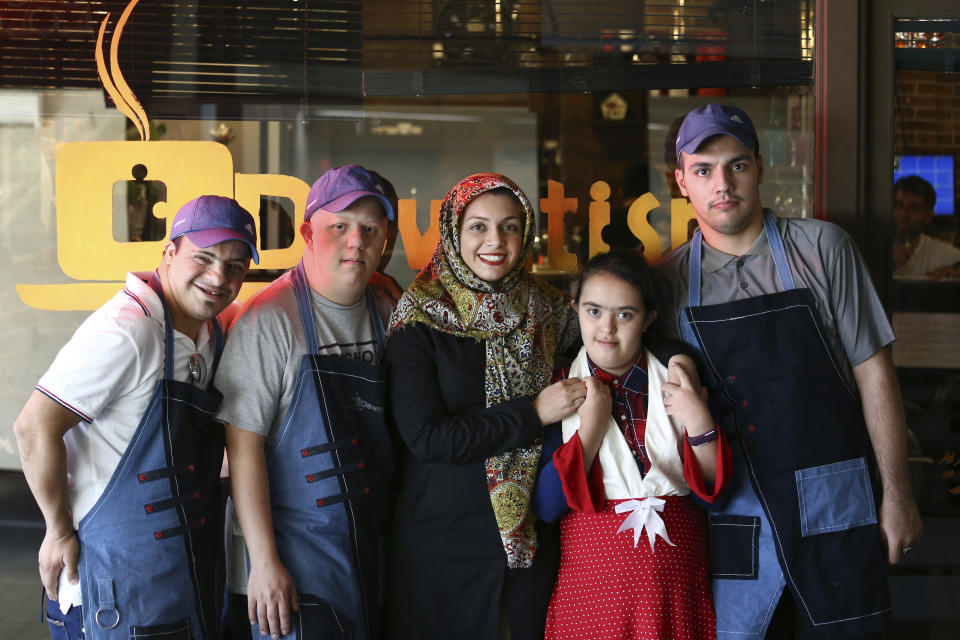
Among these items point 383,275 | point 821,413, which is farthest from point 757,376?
point 383,275

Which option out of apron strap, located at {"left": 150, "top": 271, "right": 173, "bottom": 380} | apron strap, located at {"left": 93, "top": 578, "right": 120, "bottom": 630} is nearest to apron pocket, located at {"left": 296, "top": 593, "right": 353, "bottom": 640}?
apron strap, located at {"left": 93, "top": 578, "right": 120, "bottom": 630}

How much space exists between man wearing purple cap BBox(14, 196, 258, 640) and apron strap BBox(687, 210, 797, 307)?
1175 mm

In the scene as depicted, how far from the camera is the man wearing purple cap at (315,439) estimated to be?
2.17 m

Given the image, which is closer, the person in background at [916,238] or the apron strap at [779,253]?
the apron strap at [779,253]

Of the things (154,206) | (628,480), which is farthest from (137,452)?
(628,480)

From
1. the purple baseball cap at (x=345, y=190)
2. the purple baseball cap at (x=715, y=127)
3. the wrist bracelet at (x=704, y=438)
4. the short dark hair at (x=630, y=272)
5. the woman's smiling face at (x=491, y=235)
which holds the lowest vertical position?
the wrist bracelet at (x=704, y=438)

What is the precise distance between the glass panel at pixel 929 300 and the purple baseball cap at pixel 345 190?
5.53 feet

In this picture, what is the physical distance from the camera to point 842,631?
2195 millimetres

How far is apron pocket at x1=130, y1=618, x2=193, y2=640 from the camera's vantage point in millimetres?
2042

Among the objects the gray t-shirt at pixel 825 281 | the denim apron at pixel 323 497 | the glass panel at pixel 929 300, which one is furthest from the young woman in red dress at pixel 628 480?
the glass panel at pixel 929 300

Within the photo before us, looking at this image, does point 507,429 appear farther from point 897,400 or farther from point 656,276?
point 897,400

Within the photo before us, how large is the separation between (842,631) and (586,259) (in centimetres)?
133

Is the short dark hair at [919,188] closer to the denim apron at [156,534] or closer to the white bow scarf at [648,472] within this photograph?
the white bow scarf at [648,472]

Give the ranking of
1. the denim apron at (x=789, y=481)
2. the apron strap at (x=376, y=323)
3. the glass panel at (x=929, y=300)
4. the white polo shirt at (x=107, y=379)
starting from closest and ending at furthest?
1. the white polo shirt at (x=107, y=379)
2. the denim apron at (x=789, y=481)
3. the apron strap at (x=376, y=323)
4. the glass panel at (x=929, y=300)
